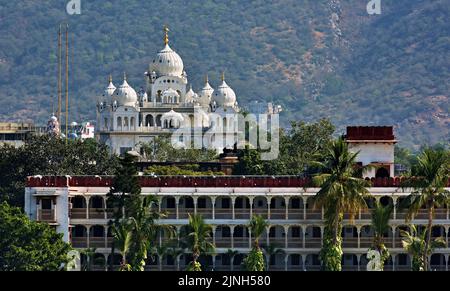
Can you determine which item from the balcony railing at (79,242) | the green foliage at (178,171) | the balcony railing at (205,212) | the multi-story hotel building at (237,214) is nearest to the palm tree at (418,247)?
the multi-story hotel building at (237,214)

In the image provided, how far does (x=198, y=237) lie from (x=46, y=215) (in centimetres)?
935

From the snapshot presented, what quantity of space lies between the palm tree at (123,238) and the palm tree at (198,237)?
2965 mm

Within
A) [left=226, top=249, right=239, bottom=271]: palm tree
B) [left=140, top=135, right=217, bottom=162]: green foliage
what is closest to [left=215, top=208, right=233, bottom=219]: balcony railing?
[left=226, top=249, right=239, bottom=271]: palm tree

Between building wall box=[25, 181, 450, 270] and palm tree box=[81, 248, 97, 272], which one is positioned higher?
building wall box=[25, 181, 450, 270]

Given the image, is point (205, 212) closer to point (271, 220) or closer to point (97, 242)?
point (271, 220)

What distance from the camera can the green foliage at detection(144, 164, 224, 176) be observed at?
409ft

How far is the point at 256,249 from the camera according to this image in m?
97.6

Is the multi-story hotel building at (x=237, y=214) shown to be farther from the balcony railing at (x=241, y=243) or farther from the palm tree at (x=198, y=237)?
the palm tree at (x=198, y=237)

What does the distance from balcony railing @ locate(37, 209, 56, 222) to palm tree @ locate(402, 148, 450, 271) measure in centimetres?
1776

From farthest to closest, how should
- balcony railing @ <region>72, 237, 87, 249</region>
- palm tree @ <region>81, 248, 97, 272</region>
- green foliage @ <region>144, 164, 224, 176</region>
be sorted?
green foliage @ <region>144, 164, 224, 176</region> < balcony railing @ <region>72, 237, 87, 249</region> < palm tree @ <region>81, 248, 97, 272</region>

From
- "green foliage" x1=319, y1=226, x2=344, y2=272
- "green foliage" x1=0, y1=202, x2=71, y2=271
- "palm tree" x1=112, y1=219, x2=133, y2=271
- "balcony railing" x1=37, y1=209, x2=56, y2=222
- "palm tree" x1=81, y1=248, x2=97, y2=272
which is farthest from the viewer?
"balcony railing" x1=37, y1=209, x2=56, y2=222

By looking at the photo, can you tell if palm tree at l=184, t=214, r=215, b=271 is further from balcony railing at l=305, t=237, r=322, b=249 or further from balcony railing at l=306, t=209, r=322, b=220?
balcony railing at l=306, t=209, r=322, b=220

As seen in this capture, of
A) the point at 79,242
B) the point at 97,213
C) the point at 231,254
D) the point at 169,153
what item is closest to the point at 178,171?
the point at 97,213
